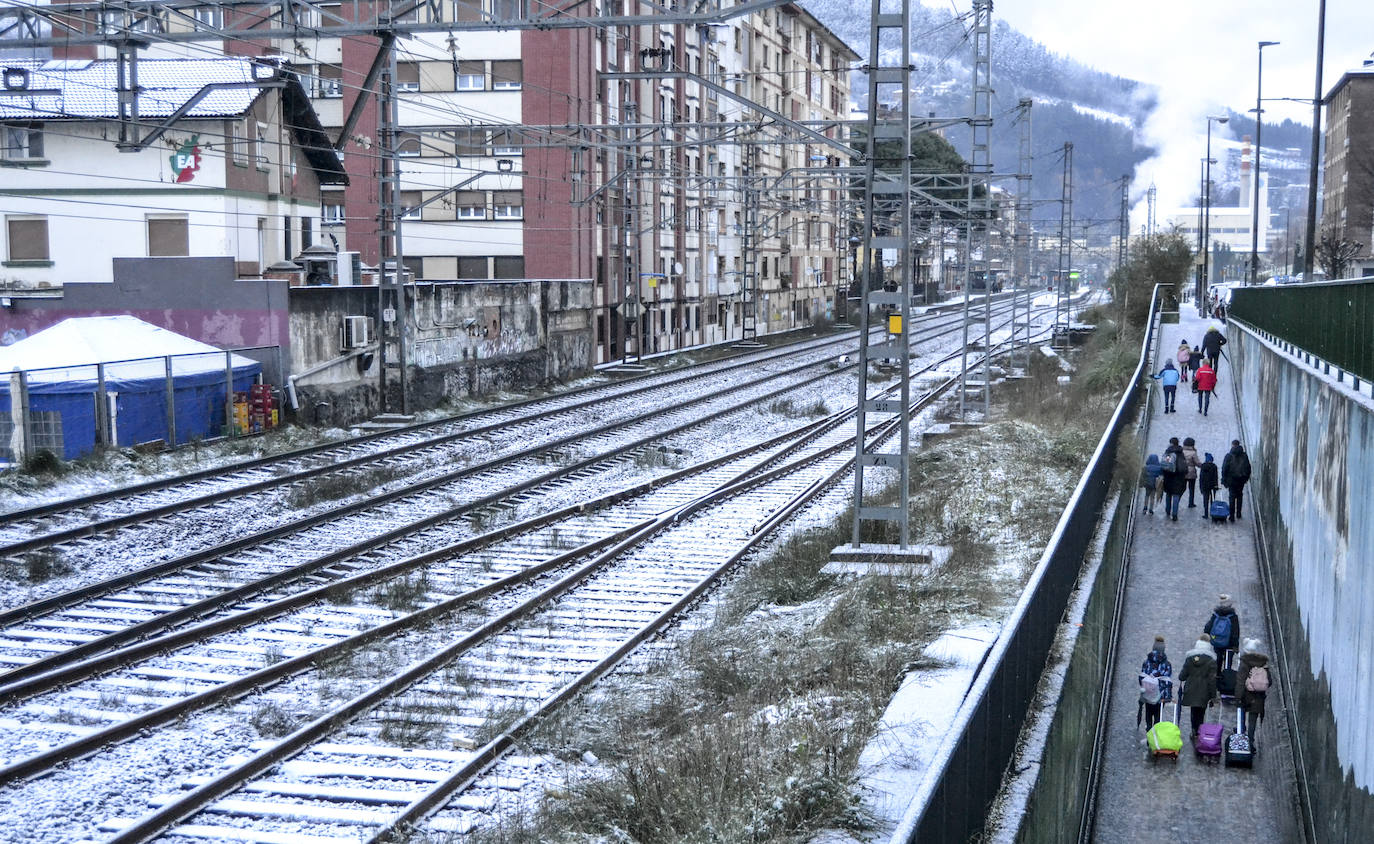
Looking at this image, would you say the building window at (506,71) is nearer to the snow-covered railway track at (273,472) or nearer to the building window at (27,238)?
the snow-covered railway track at (273,472)

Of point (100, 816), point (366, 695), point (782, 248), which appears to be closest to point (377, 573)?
point (366, 695)

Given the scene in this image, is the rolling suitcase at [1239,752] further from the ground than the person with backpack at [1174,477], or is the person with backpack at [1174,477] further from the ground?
the person with backpack at [1174,477]

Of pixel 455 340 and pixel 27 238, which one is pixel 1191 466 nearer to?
pixel 455 340

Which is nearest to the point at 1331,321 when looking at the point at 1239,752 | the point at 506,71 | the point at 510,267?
the point at 1239,752

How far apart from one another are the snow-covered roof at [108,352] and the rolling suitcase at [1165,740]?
62.6 feet

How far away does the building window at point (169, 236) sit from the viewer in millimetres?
38500

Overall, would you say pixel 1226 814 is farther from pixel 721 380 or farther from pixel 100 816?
pixel 721 380

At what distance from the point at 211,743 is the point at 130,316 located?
22.2m

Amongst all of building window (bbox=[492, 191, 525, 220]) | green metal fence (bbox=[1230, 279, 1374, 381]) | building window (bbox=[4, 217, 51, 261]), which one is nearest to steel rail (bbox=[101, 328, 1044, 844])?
green metal fence (bbox=[1230, 279, 1374, 381])

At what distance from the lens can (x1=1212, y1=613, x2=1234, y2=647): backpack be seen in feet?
48.1

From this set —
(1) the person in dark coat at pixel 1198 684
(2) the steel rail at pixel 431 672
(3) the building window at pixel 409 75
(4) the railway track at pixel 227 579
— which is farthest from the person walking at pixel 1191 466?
(3) the building window at pixel 409 75

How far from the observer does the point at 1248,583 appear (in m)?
19.2

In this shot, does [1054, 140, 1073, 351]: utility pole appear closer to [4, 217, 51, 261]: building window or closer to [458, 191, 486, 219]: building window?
[458, 191, 486, 219]: building window

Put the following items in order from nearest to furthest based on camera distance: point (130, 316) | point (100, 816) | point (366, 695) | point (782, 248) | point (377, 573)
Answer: point (100, 816) < point (366, 695) < point (377, 573) < point (130, 316) < point (782, 248)
